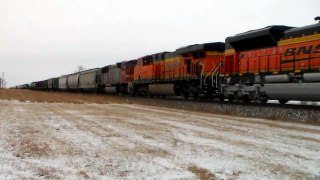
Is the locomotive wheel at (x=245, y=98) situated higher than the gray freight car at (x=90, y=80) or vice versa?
the gray freight car at (x=90, y=80)

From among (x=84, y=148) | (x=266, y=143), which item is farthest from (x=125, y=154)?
(x=266, y=143)

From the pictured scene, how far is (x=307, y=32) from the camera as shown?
1545cm

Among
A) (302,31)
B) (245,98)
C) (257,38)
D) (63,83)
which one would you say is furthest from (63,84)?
(302,31)

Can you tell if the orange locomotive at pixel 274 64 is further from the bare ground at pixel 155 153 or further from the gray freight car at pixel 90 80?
the gray freight car at pixel 90 80

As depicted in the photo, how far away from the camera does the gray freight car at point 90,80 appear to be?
4678 cm

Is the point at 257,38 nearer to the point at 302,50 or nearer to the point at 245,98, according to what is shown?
the point at 302,50

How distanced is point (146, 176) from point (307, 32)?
12.3 m

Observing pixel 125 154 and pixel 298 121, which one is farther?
pixel 298 121

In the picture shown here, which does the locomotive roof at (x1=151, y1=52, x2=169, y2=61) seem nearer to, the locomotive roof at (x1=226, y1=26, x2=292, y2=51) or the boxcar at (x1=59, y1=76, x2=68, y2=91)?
the locomotive roof at (x1=226, y1=26, x2=292, y2=51)

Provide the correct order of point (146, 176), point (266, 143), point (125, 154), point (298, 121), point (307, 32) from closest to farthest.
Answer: point (146, 176) < point (125, 154) < point (266, 143) < point (298, 121) < point (307, 32)

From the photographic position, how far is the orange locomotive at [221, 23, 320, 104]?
1502 centimetres

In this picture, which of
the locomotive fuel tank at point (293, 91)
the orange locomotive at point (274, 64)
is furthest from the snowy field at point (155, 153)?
the orange locomotive at point (274, 64)

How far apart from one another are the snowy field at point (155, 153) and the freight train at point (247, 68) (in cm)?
540

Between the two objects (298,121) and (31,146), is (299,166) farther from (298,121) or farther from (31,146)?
(298,121)
